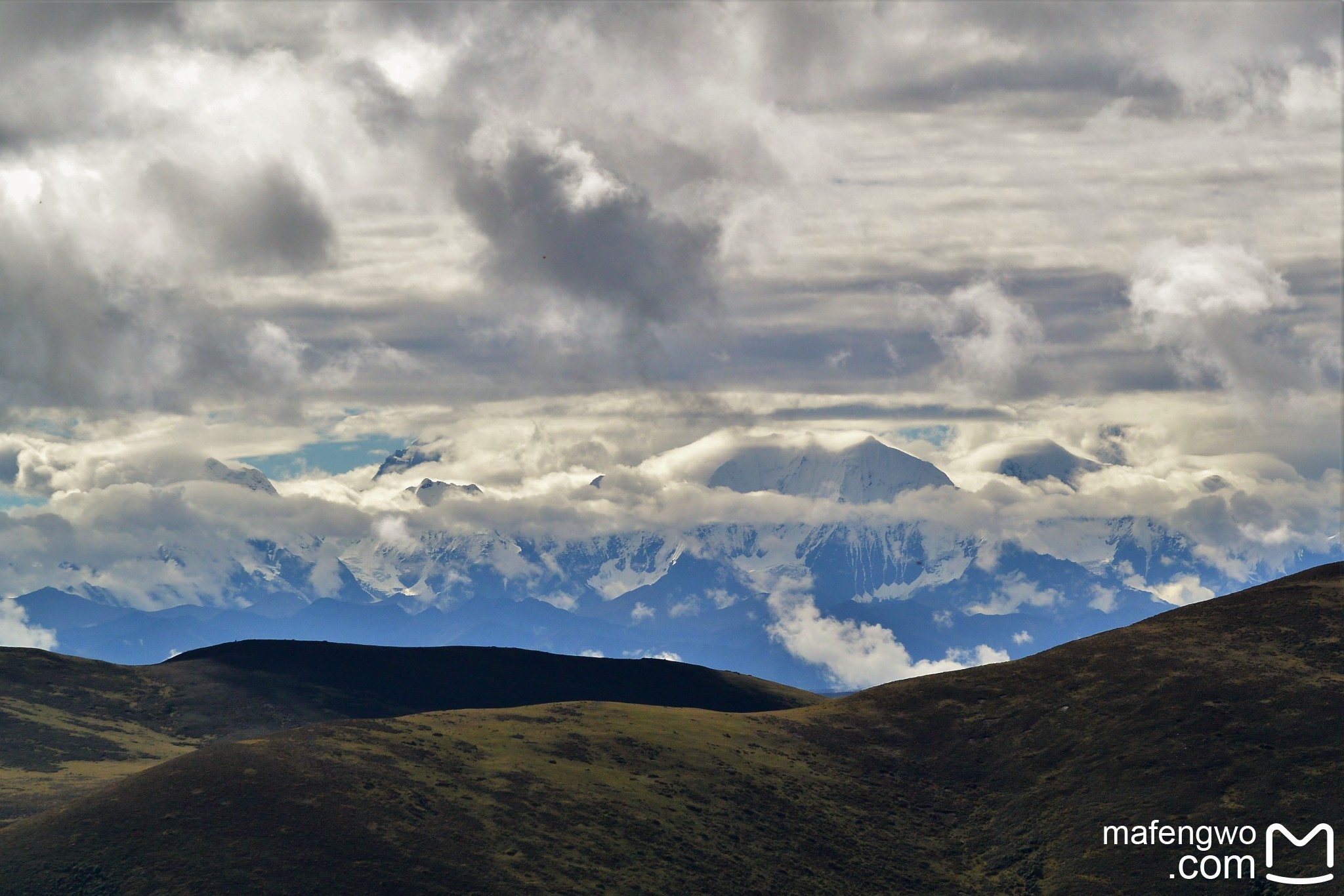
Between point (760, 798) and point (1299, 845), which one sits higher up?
point (1299, 845)

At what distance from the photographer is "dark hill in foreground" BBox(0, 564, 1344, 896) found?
130 metres

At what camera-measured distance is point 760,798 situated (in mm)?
168875

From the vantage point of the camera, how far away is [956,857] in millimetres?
159875

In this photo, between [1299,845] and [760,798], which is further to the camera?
[760,798]

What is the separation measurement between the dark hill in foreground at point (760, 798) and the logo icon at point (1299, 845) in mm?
1239

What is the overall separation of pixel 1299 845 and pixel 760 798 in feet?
211

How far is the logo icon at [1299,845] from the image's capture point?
12875 centimetres

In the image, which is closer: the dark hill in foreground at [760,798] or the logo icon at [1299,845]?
the logo icon at [1299,845]

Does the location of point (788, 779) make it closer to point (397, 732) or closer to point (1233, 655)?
point (397, 732)

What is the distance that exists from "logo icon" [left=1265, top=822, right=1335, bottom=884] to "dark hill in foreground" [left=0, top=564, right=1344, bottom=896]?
1239 mm

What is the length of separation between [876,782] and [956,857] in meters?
23.7

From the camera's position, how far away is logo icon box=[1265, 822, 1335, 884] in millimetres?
128750

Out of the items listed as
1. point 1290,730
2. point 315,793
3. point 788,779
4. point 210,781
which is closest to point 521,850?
point 315,793

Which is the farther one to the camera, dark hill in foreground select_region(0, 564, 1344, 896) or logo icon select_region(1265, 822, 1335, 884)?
dark hill in foreground select_region(0, 564, 1344, 896)
